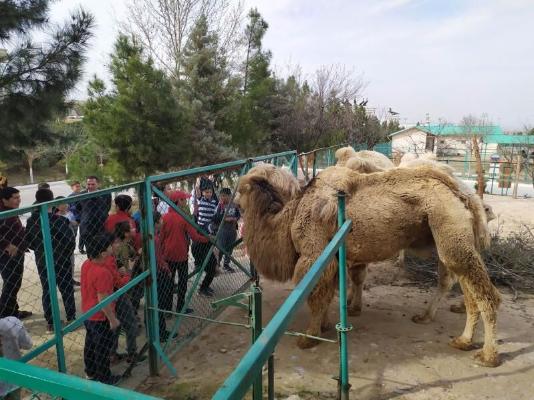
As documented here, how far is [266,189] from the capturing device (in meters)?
4.52

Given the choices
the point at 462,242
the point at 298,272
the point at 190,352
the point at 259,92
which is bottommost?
the point at 190,352

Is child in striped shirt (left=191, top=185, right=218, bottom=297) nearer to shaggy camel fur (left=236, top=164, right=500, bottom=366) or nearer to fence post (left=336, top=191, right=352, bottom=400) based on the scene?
shaggy camel fur (left=236, top=164, right=500, bottom=366)

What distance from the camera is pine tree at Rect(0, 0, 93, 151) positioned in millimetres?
6074

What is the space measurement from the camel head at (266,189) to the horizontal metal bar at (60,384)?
355 centimetres

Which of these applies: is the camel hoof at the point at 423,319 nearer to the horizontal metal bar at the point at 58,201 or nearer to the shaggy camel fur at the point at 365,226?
the shaggy camel fur at the point at 365,226

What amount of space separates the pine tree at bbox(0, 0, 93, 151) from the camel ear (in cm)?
420

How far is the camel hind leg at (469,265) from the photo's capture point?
379 cm

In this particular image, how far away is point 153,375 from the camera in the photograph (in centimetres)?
374

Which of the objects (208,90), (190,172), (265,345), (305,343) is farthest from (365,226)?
(208,90)

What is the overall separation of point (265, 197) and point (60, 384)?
3.66 meters

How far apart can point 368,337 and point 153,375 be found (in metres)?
2.27

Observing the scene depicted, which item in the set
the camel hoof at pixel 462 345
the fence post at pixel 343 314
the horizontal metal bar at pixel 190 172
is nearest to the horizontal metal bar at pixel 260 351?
the fence post at pixel 343 314

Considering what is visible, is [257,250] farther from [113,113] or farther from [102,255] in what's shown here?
[113,113]

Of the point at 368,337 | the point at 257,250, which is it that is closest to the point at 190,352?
the point at 257,250
